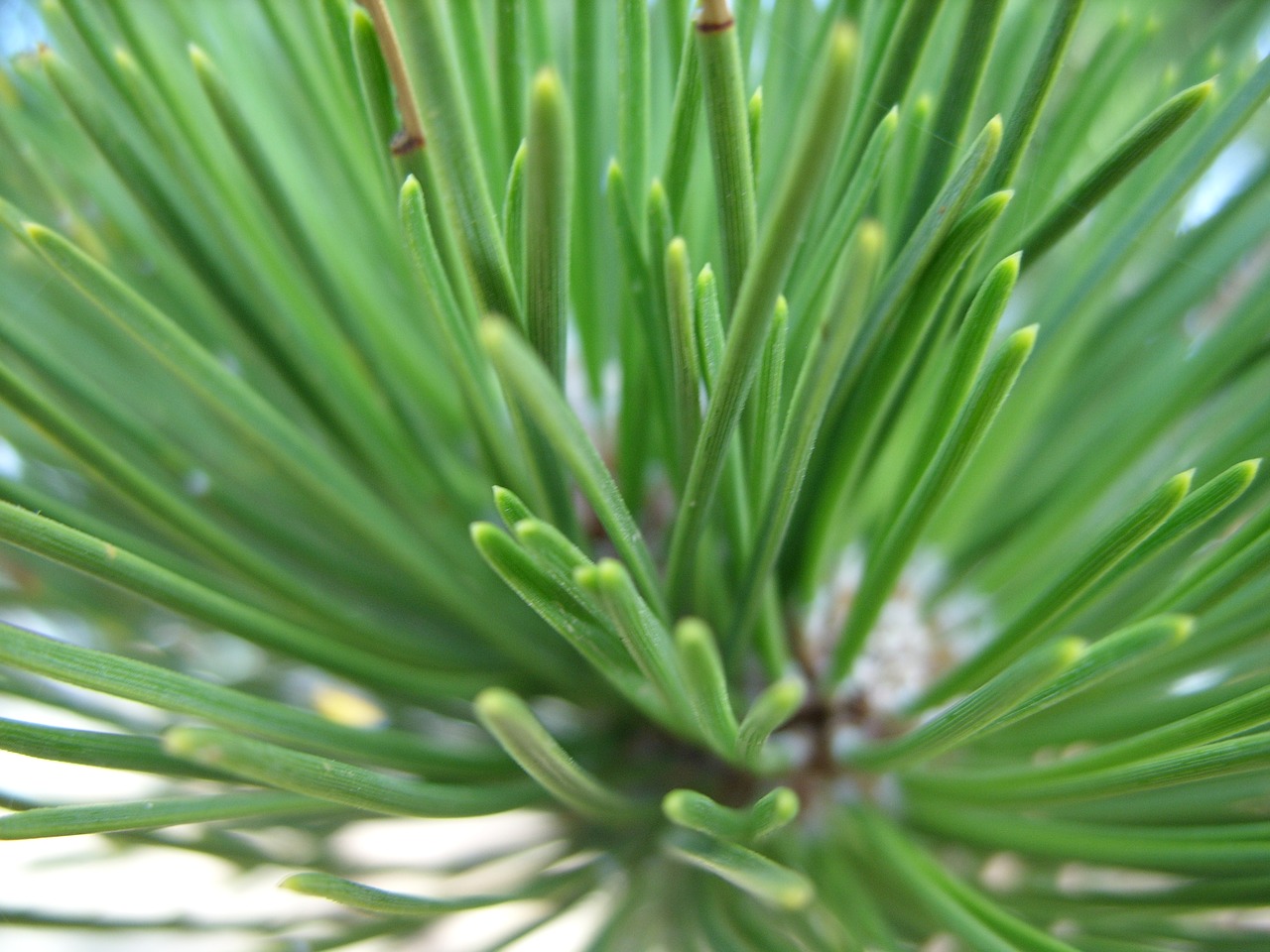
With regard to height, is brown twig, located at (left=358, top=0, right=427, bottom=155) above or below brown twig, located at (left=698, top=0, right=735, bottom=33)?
above

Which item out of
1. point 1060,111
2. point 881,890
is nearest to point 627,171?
point 1060,111

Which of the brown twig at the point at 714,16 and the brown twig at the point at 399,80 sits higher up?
the brown twig at the point at 399,80

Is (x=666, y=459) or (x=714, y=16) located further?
(x=666, y=459)

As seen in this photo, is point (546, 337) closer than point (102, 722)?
Yes

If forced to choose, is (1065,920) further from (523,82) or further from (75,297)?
(75,297)

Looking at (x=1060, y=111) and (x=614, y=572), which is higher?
(x=1060, y=111)

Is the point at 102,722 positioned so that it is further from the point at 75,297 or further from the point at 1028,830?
the point at 1028,830

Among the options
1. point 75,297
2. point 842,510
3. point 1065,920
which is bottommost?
point 1065,920
